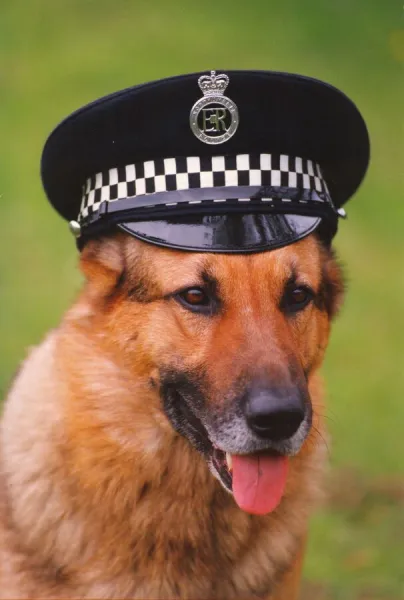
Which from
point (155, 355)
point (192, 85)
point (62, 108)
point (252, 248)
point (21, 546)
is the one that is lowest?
point (21, 546)

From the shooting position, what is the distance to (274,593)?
11.4 feet

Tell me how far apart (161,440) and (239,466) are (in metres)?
0.42

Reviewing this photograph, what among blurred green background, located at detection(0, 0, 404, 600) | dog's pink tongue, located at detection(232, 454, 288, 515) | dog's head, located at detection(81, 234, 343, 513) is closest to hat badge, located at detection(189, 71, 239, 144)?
dog's head, located at detection(81, 234, 343, 513)

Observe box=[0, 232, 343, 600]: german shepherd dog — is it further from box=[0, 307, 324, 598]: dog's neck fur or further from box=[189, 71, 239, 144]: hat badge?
box=[189, 71, 239, 144]: hat badge

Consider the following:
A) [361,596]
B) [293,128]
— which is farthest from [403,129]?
[293,128]

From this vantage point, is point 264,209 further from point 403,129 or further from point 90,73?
point 90,73

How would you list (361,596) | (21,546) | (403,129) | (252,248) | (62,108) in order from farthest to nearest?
1. (62,108)
2. (403,129)
3. (361,596)
4. (21,546)
5. (252,248)

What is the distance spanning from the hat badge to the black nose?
0.97 meters

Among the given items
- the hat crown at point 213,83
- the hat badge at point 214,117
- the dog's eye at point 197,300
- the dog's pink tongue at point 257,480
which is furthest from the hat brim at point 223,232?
the dog's pink tongue at point 257,480

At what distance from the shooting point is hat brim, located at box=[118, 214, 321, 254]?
117 inches

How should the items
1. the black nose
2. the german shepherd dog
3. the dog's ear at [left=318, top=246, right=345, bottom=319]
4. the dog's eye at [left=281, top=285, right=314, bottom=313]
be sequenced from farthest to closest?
the dog's ear at [left=318, top=246, right=345, bottom=319] < the dog's eye at [left=281, top=285, right=314, bottom=313] < the german shepherd dog < the black nose

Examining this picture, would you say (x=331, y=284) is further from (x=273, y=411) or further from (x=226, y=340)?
(x=273, y=411)

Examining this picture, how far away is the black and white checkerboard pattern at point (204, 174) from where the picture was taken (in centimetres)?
309

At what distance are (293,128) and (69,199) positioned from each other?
1.00m
